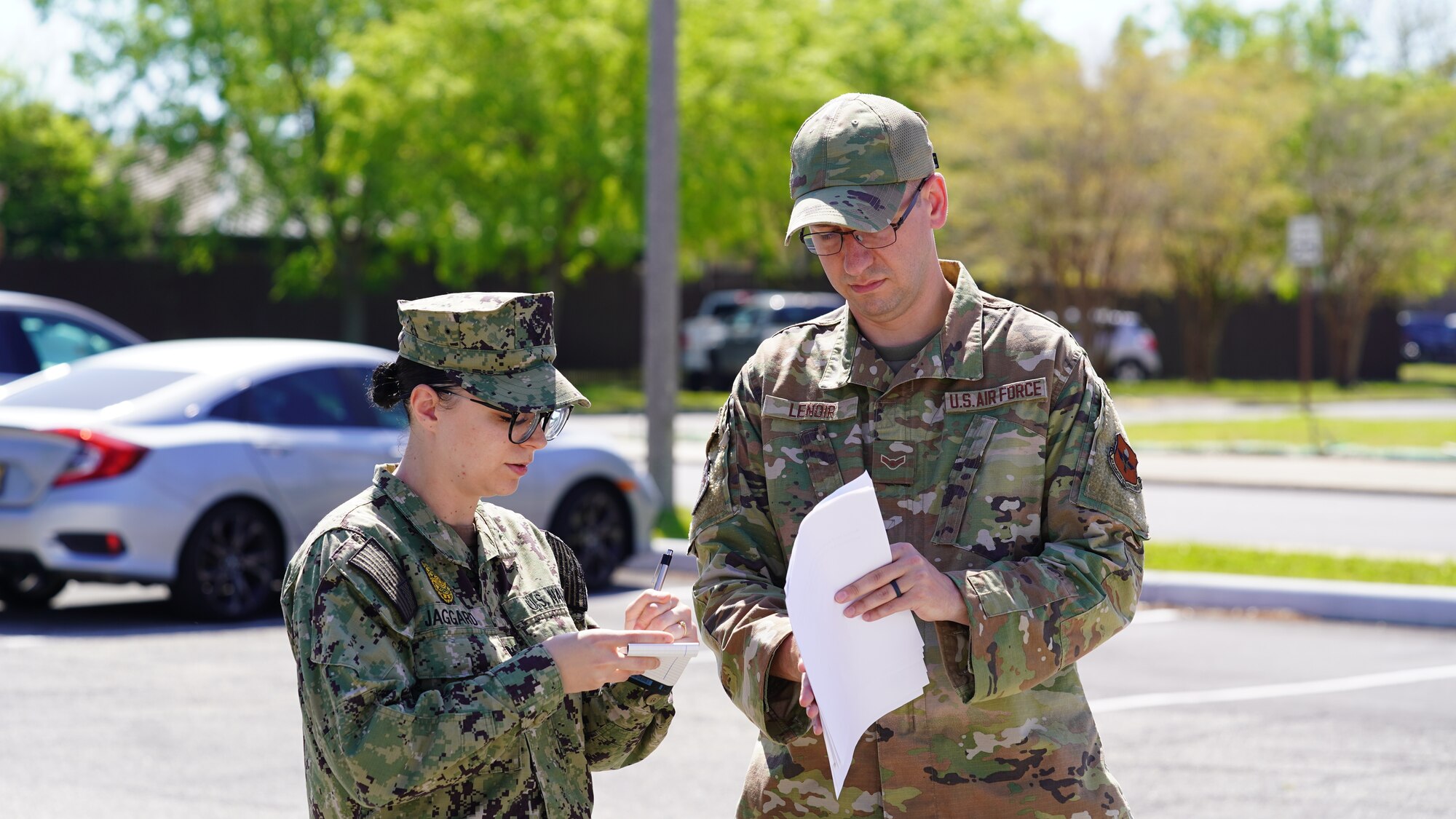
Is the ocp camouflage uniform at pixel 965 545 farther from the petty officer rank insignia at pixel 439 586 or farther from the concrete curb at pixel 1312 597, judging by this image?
the concrete curb at pixel 1312 597

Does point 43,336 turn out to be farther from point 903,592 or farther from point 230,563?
point 903,592

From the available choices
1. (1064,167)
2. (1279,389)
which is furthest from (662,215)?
(1279,389)

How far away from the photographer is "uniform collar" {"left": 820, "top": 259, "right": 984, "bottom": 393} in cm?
277

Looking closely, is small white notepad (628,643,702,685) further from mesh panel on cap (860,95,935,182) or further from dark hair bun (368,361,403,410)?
mesh panel on cap (860,95,935,182)

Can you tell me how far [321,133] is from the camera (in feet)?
110

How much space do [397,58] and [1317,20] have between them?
167 ft

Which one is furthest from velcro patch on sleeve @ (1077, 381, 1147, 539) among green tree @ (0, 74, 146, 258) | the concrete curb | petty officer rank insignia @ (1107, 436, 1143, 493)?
green tree @ (0, 74, 146, 258)

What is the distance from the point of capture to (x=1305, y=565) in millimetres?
11484

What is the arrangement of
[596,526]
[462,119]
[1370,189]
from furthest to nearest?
[1370,189] → [462,119] → [596,526]

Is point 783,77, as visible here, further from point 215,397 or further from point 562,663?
point 562,663

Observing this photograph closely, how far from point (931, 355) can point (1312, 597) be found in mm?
8278

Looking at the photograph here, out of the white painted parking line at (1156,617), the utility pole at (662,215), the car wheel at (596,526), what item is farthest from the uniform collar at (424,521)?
the utility pole at (662,215)

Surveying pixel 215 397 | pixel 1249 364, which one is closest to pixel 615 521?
pixel 215 397

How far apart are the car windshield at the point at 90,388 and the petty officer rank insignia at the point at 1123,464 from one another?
7.83 meters
